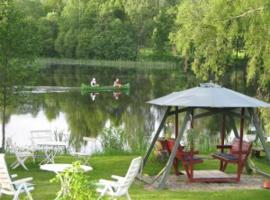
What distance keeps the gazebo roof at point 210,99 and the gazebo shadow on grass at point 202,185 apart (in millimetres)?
1648

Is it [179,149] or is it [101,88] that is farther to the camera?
[101,88]

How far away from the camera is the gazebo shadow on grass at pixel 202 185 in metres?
11.9

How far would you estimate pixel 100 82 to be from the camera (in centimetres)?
5356

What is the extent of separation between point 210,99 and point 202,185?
1.78 m

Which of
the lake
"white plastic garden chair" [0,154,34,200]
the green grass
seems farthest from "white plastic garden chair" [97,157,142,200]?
the green grass

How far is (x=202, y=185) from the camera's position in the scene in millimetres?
12203

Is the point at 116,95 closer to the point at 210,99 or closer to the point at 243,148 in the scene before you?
the point at 243,148

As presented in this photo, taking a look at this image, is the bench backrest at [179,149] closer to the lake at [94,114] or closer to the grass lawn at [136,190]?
the grass lawn at [136,190]

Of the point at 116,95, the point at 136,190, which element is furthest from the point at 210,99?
the point at 116,95

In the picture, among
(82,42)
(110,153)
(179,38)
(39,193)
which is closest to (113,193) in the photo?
(39,193)

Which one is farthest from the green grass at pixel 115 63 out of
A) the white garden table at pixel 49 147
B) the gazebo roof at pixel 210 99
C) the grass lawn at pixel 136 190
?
the gazebo roof at pixel 210 99

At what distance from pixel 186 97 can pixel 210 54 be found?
27.9 ft

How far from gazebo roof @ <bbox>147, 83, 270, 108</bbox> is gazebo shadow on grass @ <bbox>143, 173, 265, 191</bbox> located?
1648 mm

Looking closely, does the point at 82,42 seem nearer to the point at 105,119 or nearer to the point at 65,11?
the point at 65,11
